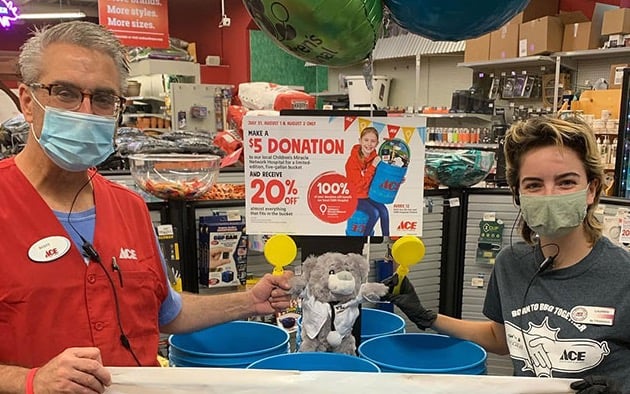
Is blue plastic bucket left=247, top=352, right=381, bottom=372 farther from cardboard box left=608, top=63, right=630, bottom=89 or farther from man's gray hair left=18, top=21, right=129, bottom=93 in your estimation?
cardboard box left=608, top=63, right=630, bottom=89

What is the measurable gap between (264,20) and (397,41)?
7640 millimetres

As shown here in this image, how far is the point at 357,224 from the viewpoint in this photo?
5.68ft

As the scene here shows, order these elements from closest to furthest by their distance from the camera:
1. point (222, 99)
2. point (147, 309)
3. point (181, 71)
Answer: point (147, 309)
point (222, 99)
point (181, 71)

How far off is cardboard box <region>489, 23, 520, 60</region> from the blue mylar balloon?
5.21 m

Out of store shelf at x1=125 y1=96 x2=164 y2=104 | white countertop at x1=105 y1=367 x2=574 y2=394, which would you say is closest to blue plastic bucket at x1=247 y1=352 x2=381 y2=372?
white countertop at x1=105 y1=367 x2=574 y2=394

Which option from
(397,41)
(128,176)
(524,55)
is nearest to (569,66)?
(524,55)

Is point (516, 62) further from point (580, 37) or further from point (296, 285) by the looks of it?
point (296, 285)

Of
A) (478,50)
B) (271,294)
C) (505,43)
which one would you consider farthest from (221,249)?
(478,50)

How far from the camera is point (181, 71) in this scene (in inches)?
383

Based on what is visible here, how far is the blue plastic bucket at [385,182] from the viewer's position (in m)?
1.72

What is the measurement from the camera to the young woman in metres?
1.41

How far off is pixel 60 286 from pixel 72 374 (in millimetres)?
282

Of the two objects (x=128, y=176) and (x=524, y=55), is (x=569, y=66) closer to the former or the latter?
(x=524, y=55)

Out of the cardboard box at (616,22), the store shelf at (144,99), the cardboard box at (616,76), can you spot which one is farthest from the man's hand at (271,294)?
the store shelf at (144,99)
